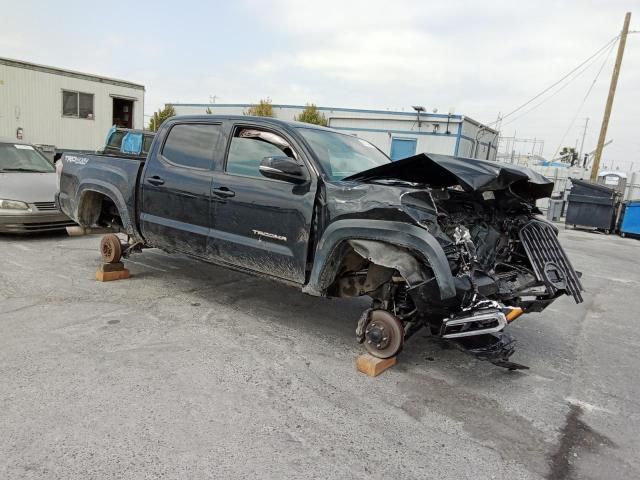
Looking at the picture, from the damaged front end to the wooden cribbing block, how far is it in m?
3.03

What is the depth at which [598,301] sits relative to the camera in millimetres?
6598

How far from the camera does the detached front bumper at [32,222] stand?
712 cm

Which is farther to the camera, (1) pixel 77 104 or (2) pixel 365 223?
(1) pixel 77 104

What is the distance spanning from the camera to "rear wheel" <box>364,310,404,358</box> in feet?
12.1

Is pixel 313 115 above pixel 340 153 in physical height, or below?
above

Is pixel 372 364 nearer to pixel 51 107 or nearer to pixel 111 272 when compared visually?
pixel 111 272

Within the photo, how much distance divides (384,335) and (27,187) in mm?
6561

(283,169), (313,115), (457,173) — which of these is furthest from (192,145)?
(313,115)

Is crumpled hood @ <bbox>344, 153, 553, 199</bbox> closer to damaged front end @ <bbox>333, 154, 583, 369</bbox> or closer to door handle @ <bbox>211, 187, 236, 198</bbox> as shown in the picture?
damaged front end @ <bbox>333, 154, 583, 369</bbox>

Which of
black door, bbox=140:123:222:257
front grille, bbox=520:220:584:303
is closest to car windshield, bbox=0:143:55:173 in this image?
black door, bbox=140:123:222:257

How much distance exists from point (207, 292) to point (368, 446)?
125 inches

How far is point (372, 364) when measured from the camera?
368 cm

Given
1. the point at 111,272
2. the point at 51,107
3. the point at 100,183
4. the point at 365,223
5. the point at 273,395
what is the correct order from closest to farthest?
the point at 273,395 → the point at 365,223 → the point at 100,183 → the point at 111,272 → the point at 51,107

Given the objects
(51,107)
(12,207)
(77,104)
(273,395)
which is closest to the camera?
(273,395)
